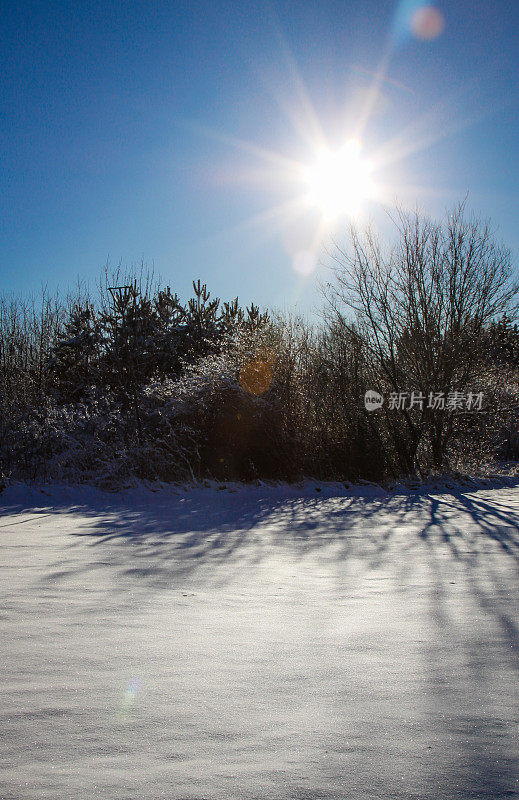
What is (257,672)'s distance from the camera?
2.33 meters

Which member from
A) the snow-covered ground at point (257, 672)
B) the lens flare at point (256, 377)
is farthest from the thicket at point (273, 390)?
the snow-covered ground at point (257, 672)

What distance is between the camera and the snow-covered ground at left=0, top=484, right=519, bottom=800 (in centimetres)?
161

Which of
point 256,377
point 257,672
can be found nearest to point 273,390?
point 256,377

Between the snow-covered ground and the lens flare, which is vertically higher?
the lens flare

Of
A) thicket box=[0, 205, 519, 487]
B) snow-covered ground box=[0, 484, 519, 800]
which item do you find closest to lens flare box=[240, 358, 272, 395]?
thicket box=[0, 205, 519, 487]

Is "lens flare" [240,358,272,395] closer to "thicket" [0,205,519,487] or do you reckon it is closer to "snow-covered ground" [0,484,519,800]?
"thicket" [0,205,519,487]

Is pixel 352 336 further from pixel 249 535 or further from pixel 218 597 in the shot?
pixel 218 597

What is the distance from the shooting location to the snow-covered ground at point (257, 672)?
1611 millimetres

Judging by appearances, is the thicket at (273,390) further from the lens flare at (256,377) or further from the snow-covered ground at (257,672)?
the snow-covered ground at (257,672)

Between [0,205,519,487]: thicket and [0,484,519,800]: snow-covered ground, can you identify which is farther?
[0,205,519,487]: thicket

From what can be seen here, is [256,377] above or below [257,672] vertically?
above

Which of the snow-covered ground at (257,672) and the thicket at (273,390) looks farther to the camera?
the thicket at (273,390)

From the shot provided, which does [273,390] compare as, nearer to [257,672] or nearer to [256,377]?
[256,377]

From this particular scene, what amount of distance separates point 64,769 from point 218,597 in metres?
1.95
